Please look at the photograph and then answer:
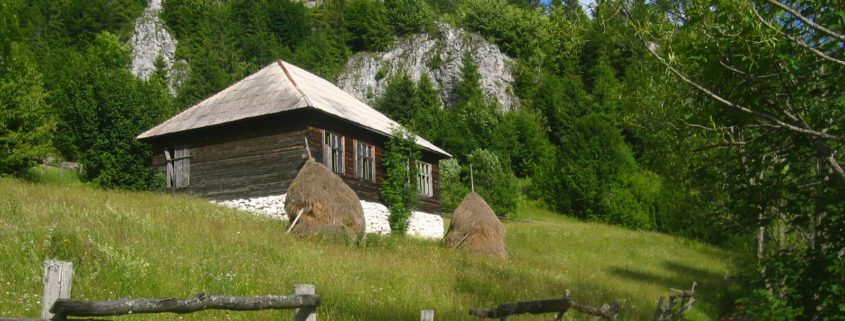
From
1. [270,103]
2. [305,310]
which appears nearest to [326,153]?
[270,103]

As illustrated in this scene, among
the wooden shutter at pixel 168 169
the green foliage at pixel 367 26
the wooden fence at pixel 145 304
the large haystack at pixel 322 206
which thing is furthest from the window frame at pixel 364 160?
the green foliage at pixel 367 26

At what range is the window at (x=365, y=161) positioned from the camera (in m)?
26.2

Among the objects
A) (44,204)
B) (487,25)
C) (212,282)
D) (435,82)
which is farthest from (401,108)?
(212,282)

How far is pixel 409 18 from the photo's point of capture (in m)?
102

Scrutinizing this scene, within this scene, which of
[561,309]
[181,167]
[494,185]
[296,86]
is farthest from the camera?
[494,185]

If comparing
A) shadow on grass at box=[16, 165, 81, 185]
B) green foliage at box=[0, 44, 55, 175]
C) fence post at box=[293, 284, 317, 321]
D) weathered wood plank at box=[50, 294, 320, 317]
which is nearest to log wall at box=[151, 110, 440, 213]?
green foliage at box=[0, 44, 55, 175]

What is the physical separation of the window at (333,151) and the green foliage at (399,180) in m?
2.52

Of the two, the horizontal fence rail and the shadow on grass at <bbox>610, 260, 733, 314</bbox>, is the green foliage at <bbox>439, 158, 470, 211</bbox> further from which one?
the horizontal fence rail

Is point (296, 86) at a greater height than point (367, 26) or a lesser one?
lesser

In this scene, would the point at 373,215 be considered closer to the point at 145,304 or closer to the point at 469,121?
the point at 145,304

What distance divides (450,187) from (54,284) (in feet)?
143

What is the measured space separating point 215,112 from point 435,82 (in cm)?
6459

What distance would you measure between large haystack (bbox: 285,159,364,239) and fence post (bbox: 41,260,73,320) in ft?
42.5

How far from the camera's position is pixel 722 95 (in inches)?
273
